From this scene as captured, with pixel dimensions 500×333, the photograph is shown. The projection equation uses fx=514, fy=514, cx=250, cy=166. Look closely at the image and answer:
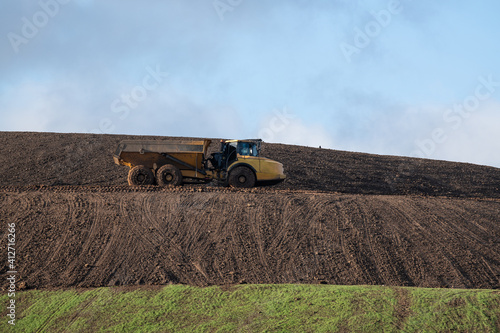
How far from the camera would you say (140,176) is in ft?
68.8

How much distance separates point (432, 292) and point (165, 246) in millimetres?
7204

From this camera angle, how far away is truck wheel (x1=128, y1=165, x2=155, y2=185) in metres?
20.9

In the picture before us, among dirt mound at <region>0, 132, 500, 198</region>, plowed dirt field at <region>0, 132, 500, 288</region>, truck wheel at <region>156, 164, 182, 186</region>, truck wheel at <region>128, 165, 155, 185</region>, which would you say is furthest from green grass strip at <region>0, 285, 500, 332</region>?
dirt mound at <region>0, 132, 500, 198</region>

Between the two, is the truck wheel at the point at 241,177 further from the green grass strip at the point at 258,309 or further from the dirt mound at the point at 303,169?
the green grass strip at the point at 258,309

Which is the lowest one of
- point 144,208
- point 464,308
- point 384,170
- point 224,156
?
point 464,308

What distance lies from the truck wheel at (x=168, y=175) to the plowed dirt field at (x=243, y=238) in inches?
35.7

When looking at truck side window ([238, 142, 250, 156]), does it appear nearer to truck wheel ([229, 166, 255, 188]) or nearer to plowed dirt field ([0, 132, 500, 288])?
truck wheel ([229, 166, 255, 188])

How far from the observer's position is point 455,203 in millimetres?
20297

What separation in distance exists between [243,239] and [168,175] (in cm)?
671

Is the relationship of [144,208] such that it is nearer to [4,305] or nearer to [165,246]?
[165,246]

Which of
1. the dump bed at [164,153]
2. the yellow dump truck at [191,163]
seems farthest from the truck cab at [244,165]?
the dump bed at [164,153]

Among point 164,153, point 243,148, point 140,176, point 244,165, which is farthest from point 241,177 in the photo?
point 140,176

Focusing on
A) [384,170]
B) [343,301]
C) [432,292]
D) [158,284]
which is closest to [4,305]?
[158,284]

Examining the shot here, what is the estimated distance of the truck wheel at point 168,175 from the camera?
2075cm
